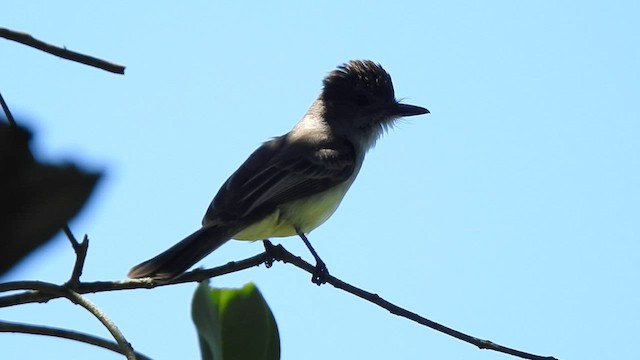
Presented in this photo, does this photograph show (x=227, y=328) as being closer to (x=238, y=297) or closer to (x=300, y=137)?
(x=238, y=297)

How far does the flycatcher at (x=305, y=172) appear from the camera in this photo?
14.2 feet

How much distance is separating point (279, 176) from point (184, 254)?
1.64 metres

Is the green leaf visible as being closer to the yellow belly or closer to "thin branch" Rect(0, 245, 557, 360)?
"thin branch" Rect(0, 245, 557, 360)

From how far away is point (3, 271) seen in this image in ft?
1.94

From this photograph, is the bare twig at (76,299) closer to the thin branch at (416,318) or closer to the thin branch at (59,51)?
the thin branch at (59,51)

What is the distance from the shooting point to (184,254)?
366 centimetres

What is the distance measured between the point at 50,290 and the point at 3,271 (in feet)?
3.09

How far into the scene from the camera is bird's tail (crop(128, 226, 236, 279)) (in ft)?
10.8

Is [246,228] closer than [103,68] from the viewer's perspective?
No

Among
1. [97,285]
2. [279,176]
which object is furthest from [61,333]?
[279,176]

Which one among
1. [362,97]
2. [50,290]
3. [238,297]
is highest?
[362,97]

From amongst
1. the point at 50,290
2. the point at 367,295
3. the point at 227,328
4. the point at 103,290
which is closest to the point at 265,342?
the point at 227,328

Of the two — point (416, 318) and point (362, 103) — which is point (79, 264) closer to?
point (416, 318)

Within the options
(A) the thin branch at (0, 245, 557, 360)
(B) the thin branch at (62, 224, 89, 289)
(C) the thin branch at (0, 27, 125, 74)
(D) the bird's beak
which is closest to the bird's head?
(D) the bird's beak
